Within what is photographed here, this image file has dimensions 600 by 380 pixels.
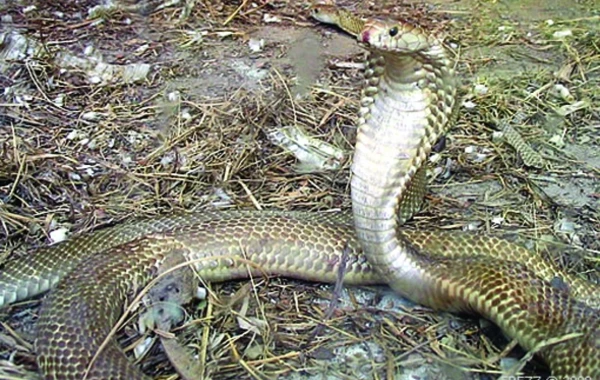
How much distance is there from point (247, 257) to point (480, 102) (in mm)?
1743

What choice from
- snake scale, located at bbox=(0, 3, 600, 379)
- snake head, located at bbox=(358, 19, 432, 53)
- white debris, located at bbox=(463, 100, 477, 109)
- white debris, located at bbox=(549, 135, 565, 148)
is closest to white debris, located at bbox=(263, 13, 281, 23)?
white debris, located at bbox=(463, 100, 477, 109)

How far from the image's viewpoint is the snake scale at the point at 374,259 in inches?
86.7

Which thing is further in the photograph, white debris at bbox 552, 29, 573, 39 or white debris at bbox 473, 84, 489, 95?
white debris at bbox 552, 29, 573, 39

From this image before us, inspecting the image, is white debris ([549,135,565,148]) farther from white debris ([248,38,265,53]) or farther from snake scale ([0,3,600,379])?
white debris ([248,38,265,53])

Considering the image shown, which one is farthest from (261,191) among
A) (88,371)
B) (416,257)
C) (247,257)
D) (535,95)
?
(535,95)

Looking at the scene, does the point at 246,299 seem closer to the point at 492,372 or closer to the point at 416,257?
the point at 416,257

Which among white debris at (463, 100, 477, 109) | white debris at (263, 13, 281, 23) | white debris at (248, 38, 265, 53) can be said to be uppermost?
white debris at (463, 100, 477, 109)

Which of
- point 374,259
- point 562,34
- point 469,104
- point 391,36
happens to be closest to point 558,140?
point 469,104

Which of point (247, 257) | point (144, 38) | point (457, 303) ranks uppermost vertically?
point (457, 303)

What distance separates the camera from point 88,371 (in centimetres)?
217

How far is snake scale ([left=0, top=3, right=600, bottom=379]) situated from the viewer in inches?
86.7

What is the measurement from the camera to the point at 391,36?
2.08m

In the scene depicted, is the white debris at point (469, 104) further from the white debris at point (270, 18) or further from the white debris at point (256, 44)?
the white debris at point (270, 18)

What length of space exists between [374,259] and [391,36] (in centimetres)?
70
